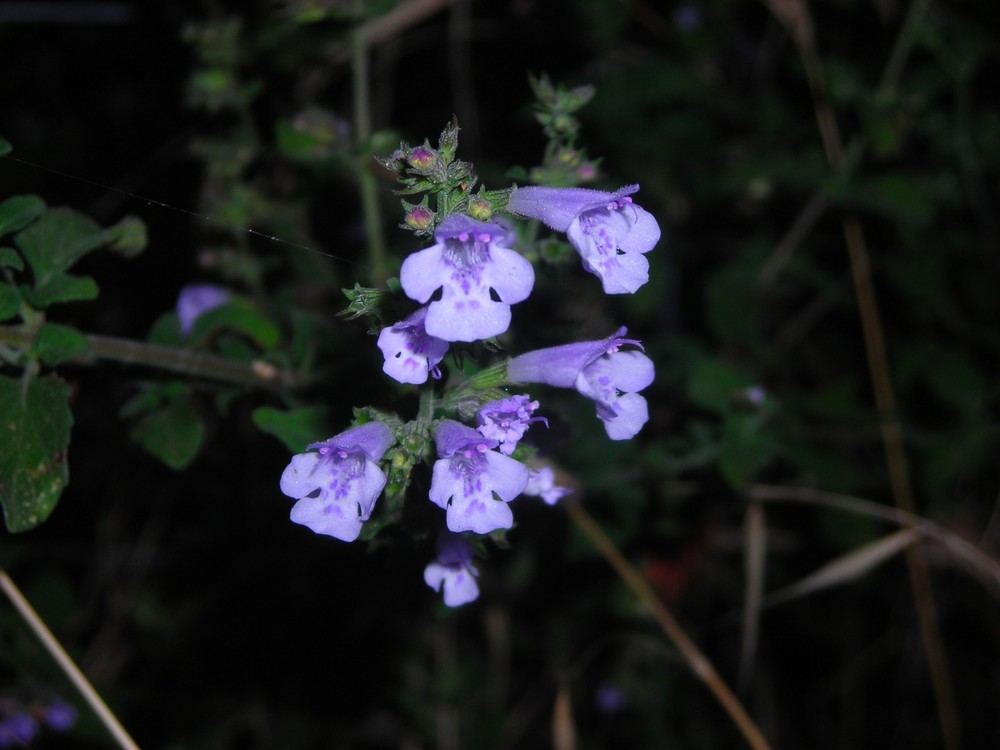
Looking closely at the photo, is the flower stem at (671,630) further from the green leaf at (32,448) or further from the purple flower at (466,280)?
the green leaf at (32,448)

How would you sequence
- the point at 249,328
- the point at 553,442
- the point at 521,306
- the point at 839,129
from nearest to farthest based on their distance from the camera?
the point at 553,442 → the point at 249,328 → the point at 521,306 → the point at 839,129

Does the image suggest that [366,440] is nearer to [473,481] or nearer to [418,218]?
[473,481]

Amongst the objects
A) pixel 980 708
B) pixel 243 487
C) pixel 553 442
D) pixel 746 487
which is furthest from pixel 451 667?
pixel 980 708

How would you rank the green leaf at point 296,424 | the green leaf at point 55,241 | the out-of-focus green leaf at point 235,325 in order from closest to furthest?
the green leaf at point 296,424
the green leaf at point 55,241
the out-of-focus green leaf at point 235,325

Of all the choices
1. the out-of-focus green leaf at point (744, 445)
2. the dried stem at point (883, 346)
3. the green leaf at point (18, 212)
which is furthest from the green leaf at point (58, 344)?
the dried stem at point (883, 346)

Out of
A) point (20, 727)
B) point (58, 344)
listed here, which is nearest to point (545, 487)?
point (58, 344)

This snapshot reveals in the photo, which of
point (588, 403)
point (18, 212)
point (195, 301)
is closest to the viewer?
point (18, 212)

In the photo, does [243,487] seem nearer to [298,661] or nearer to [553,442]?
[298,661]
